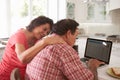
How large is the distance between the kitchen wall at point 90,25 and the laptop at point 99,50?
181 centimetres

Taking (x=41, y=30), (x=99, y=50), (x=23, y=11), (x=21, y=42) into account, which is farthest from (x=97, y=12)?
(x=21, y=42)

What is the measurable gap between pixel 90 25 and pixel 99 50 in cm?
213

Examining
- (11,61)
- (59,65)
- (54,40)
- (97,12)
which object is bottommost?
(11,61)

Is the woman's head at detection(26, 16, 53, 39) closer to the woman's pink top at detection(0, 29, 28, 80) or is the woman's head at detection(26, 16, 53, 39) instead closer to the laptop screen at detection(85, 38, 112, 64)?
the woman's pink top at detection(0, 29, 28, 80)

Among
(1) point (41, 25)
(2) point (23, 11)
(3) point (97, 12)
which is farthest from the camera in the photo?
(3) point (97, 12)

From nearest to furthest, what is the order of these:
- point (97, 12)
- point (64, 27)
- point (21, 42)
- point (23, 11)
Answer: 1. point (64, 27)
2. point (21, 42)
3. point (23, 11)
4. point (97, 12)

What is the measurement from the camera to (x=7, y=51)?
1.79 metres

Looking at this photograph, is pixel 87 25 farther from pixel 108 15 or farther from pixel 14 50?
pixel 14 50

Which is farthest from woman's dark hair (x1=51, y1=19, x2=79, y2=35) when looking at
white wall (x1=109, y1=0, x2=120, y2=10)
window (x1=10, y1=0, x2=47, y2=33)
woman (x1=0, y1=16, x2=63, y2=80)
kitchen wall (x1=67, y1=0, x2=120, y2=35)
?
kitchen wall (x1=67, y1=0, x2=120, y2=35)

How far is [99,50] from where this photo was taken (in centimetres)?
179

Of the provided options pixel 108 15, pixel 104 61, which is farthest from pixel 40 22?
pixel 108 15

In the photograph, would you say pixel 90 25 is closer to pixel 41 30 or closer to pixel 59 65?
pixel 41 30

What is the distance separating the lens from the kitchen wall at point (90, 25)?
11.8ft

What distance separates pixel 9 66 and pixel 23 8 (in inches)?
77.2
